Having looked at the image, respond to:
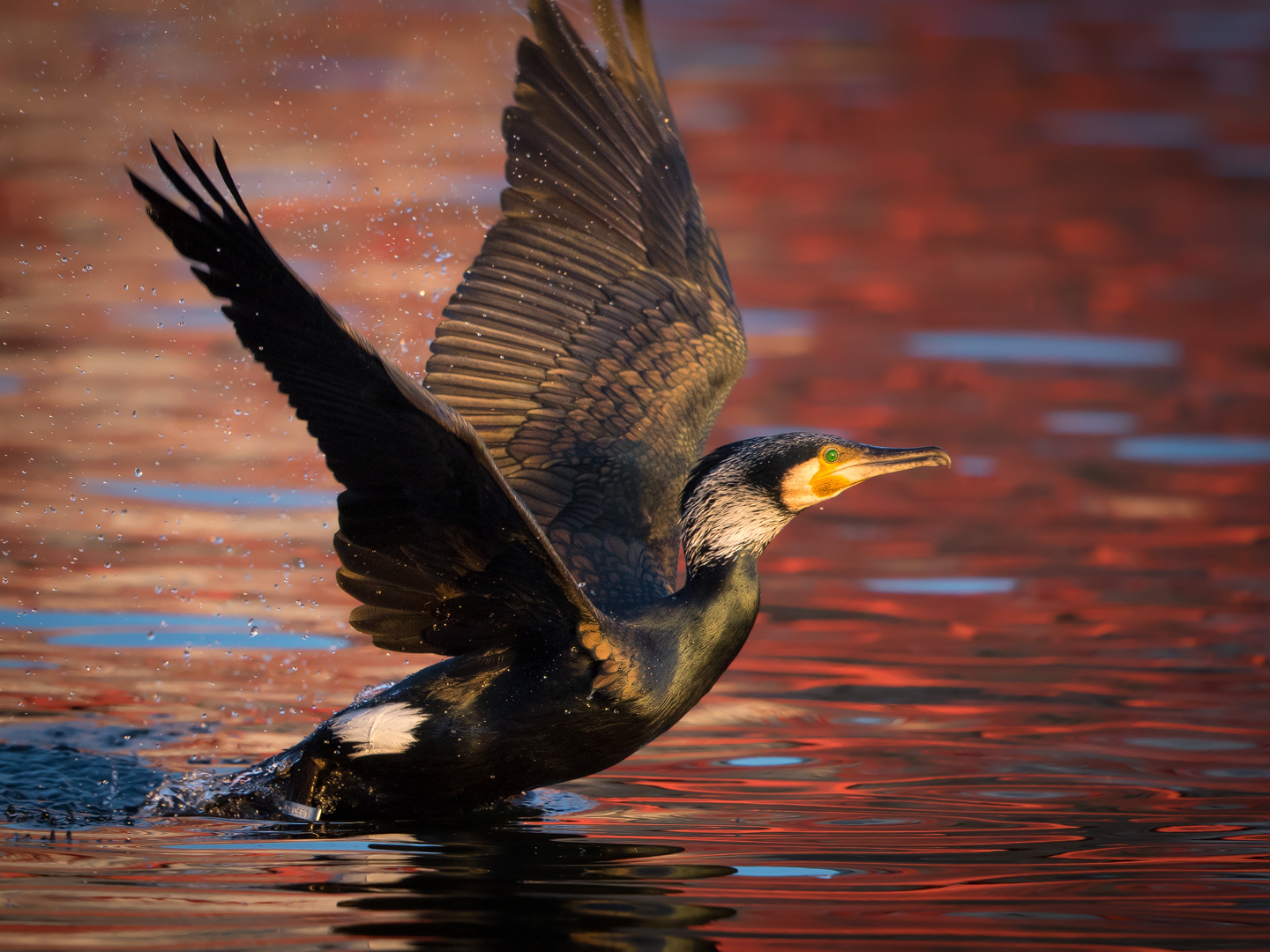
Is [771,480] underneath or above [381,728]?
above

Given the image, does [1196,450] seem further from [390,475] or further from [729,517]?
[390,475]

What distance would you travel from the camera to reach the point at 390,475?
4695 millimetres

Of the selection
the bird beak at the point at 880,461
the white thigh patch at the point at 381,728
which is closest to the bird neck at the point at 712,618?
the bird beak at the point at 880,461

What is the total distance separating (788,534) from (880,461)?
11.4 feet

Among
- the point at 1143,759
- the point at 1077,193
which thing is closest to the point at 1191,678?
the point at 1143,759

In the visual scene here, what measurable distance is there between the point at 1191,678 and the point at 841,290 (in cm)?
639

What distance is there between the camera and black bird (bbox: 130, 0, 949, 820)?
453 centimetres

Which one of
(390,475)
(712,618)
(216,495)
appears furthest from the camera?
(216,495)

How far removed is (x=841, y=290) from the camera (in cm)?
1284

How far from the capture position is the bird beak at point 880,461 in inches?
210

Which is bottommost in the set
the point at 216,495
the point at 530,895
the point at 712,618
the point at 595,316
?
the point at 530,895

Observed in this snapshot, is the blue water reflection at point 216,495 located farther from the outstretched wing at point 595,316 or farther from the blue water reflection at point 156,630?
the outstretched wing at point 595,316

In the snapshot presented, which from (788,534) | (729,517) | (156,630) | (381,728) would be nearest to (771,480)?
(729,517)

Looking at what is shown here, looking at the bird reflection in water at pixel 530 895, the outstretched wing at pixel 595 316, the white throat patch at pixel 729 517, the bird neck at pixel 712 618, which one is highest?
the outstretched wing at pixel 595 316
